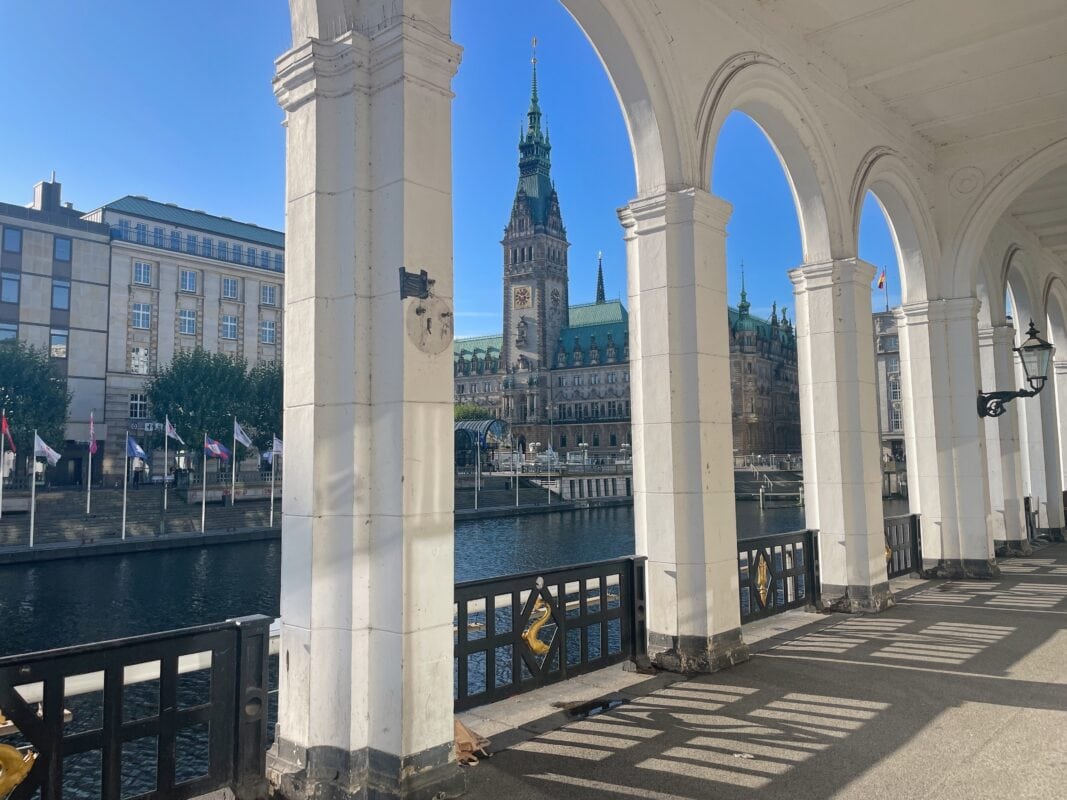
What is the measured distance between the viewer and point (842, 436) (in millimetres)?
7953

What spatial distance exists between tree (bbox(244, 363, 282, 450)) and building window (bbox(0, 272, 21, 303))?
13.6 metres

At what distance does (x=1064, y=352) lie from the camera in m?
16.3

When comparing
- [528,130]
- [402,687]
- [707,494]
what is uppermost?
[528,130]

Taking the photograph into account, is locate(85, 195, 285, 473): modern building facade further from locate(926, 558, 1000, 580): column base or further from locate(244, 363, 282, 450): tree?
locate(926, 558, 1000, 580): column base

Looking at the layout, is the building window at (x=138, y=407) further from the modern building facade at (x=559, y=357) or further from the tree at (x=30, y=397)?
the modern building facade at (x=559, y=357)

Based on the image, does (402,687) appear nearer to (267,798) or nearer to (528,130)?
(267,798)

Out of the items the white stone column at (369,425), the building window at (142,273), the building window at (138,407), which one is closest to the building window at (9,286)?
the building window at (142,273)

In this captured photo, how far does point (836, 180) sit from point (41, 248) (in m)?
49.2

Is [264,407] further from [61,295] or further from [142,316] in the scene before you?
[61,295]

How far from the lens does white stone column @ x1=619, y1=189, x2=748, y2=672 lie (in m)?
5.71

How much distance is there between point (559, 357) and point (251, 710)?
10097cm

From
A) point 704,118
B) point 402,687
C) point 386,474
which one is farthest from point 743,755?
point 704,118

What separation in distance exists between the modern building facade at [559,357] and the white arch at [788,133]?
289ft

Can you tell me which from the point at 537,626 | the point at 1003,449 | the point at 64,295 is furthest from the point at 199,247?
the point at 537,626
